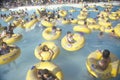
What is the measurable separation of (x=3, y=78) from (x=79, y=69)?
4.22m

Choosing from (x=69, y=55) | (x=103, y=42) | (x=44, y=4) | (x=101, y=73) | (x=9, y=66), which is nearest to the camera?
(x=101, y=73)

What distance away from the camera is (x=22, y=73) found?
11039mm

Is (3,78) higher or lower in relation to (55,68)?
lower

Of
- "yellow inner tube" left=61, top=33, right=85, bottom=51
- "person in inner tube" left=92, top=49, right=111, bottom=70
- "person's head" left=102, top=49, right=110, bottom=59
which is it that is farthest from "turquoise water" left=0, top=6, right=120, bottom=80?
"person's head" left=102, top=49, right=110, bottom=59

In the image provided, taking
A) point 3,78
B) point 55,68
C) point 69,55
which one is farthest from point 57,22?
point 55,68

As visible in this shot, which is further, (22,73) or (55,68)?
(22,73)

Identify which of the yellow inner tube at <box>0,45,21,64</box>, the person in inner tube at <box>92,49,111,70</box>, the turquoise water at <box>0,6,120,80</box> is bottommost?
the turquoise water at <box>0,6,120,80</box>

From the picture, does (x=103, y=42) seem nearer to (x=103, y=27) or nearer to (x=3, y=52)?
(x=103, y=27)

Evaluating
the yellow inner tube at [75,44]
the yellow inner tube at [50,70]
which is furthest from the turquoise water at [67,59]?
the yellow inner tube at [50,70]

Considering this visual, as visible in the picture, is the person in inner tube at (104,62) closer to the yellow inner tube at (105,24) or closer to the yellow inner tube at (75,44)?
the yellow inner tube at (75,44)

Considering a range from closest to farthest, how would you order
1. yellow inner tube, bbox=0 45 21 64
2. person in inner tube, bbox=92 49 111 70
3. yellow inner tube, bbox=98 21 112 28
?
person in inner tube, bbox=92 49 111 70
yellow inner tube, bbox=0 45 21 64
yellow inner tube, bbox=98 21 112 28

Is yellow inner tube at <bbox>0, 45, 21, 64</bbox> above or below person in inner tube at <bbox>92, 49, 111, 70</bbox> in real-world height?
below

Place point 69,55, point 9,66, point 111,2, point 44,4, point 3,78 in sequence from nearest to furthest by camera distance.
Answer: point 3,78 → point 9,66 → point 69,55 → point 111,2 → point 44,4

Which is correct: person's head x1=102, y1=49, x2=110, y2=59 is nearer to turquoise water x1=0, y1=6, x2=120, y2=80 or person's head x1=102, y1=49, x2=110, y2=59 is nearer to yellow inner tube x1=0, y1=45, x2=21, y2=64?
turquoise water x1=0, y1=6, x2=120, y2=80
